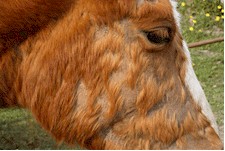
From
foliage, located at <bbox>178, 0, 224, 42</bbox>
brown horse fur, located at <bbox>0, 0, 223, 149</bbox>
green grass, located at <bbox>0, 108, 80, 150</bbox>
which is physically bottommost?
foliage, located at <bbox>178, 0, 224, 42</bbox>

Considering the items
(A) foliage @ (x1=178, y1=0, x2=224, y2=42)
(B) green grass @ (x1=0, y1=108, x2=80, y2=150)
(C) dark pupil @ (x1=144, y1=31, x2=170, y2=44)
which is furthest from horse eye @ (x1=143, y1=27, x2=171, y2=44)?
(A) foliage @ (x1=178, y1=0, x2=224, y2=42)

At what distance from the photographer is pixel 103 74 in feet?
7.57

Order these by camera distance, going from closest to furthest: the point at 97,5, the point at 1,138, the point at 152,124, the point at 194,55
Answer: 1. the point at 97,5
2. the point at 152,124
3. the point at 1,138
4. the point at 194,55

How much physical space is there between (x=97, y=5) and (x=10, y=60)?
47cm

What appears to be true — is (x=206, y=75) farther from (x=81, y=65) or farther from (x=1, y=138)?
(x=81, y=65)

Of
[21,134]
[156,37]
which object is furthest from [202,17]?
[156,37]

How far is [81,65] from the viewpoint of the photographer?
2303 mm

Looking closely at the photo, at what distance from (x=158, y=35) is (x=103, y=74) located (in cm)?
30

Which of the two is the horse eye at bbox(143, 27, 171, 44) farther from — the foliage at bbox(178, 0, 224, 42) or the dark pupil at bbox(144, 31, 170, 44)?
the foliage at bbox(178, 0, 224, 42)

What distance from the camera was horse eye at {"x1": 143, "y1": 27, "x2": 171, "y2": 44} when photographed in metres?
2.28

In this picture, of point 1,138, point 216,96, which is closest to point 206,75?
point 216,96

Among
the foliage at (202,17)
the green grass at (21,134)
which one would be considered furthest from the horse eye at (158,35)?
the foliage at (202,17)

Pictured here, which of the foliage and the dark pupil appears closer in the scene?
the dark pupil

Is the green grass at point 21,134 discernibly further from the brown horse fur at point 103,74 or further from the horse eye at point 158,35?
the horse eye at point 158,35
